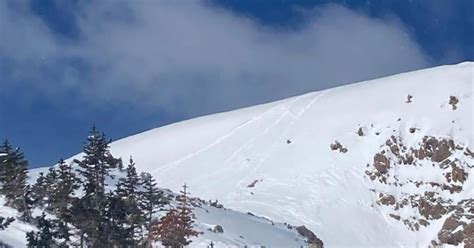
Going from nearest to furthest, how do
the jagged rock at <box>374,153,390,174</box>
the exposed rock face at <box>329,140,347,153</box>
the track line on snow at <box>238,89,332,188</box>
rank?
1. the track line on snow at <box>238,89,332,188</box>
2. the jagged rock at <box>374,153,390,174</box>
3. the exposed rock face at <box>329,140,347,153</box>

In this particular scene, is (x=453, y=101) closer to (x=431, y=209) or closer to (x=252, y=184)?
(x=431, y=209)

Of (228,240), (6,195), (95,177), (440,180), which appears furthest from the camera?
(440,180)

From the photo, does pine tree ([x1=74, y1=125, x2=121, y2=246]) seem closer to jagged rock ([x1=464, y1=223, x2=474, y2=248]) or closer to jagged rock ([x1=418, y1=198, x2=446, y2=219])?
jagged rock ([x1=464, y1=223, x2=474, y2=248])

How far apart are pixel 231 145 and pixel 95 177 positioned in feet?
231

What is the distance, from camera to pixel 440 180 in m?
87.3

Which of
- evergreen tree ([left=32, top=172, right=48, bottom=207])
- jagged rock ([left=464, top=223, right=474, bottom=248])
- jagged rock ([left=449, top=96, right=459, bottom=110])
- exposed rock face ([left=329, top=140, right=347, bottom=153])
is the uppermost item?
jagged rock ([left=449, top=96, right=459, bottom=110])

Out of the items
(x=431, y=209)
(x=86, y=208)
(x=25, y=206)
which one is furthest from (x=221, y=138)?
(x=86, y=208)

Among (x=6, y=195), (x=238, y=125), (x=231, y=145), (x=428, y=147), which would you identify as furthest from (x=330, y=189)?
(x=6, y=195)

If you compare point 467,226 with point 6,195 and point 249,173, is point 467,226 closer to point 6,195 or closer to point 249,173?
point 249,173

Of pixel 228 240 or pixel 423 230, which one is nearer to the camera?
pixel 228 240

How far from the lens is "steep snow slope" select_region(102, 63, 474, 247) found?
7912cm

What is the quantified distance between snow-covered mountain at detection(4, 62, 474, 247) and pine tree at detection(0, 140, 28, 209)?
90.9 feet

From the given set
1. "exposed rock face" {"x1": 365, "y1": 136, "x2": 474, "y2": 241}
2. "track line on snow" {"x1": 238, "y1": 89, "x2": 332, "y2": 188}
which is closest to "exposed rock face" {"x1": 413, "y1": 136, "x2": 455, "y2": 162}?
"exposed rock face" {"x1": 365, "y1": 136, "x2": 474, "y2": 241}

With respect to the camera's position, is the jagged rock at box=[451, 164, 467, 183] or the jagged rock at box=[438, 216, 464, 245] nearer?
the jagged rock at box=[438, 216, 464, 245]
